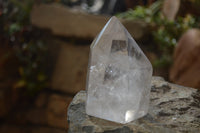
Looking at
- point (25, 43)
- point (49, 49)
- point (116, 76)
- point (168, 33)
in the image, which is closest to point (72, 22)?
point (49, 49)

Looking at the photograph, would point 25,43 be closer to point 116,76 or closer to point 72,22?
point 72,22

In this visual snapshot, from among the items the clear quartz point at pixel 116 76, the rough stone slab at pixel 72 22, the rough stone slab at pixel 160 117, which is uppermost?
the rough stone slab at pixel 72 22

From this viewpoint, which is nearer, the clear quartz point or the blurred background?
the clear quartz point

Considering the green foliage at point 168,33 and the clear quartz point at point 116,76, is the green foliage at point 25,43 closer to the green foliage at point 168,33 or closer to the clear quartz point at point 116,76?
the green foliage at point 168,33

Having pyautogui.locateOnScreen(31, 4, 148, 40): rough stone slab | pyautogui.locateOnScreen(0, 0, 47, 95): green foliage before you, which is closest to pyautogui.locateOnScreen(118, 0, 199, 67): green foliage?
pyautogui.locateOnScreen(31, 4, 148, 40): rough stone slab

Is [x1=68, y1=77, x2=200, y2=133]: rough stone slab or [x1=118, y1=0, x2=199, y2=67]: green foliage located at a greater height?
[x1=118, y1=0, x2=199, y2=67]: green foliage

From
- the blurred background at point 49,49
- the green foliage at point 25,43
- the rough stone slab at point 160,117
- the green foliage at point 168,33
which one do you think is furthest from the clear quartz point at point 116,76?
the green foliage at point 25,43

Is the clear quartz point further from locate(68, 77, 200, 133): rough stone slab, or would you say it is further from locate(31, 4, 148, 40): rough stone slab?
locate(31, 4, 148, 40): rough stone slab
